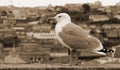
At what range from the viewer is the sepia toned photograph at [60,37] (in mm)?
3994

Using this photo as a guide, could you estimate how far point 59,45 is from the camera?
4367 mm

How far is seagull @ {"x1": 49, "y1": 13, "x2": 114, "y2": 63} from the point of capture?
398 centimetres

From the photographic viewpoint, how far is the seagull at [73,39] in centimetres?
398

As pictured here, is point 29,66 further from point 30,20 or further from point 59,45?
point 30,20

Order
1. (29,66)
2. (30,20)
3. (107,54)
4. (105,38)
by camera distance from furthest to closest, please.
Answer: (30,20) → (105,38) → (107,54) → (29,66)

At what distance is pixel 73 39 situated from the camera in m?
4.00

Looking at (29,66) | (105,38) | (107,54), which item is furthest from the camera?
(105,38)

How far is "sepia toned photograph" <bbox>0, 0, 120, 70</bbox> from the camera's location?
399 centimetres

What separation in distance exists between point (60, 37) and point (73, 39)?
10cm

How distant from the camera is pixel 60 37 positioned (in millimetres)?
3996

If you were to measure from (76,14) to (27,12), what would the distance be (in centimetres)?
54

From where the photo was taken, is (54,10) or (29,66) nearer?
(29,66)

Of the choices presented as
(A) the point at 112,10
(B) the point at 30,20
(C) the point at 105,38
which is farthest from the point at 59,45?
(A) the point at 112,10

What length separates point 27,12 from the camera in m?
5.46
